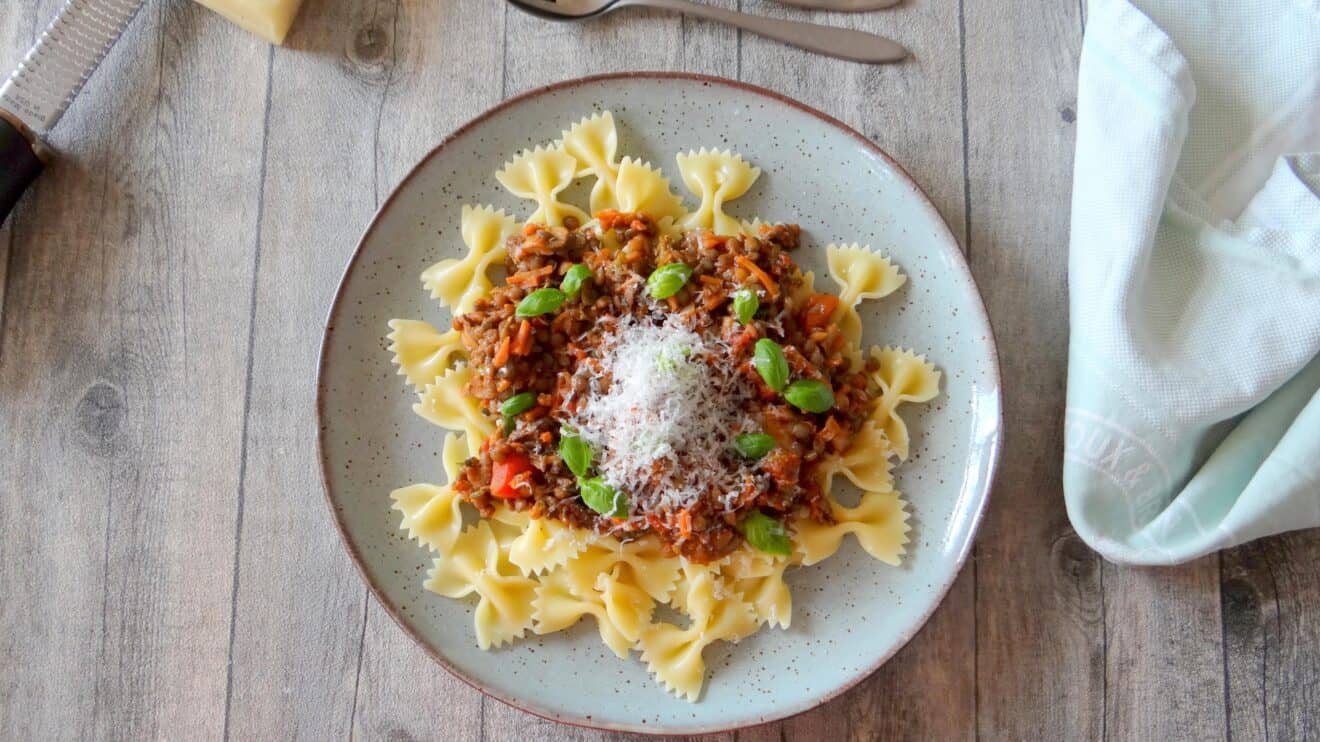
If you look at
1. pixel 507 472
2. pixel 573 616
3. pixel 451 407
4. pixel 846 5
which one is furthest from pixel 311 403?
pixel 846 5

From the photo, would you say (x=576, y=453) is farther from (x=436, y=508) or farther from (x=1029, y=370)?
(x=1029, y=370)

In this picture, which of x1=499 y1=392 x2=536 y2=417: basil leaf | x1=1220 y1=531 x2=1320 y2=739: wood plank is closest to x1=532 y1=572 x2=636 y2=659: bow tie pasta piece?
x1=499 y1=392 x2=536 y2=417: basil leaf

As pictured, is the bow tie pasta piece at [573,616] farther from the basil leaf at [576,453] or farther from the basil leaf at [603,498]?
the basil leaf at [576,453]

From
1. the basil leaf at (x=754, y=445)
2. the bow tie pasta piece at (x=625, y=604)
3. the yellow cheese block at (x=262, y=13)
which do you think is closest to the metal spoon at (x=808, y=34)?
the yellow cheese block at (x=262, y=13)

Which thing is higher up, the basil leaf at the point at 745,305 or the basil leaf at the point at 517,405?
the basil leaf at the point at 745,305

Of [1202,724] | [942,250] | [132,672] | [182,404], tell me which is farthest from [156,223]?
[1202,724]

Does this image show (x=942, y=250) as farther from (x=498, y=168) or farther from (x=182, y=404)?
(x=182, y=404)
